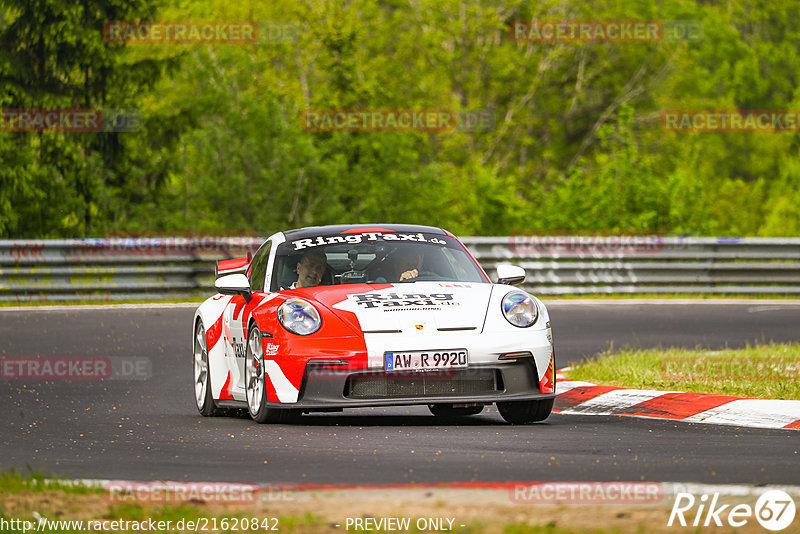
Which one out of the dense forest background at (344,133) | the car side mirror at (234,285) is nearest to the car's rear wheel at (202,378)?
the car side mirror at (234,285)

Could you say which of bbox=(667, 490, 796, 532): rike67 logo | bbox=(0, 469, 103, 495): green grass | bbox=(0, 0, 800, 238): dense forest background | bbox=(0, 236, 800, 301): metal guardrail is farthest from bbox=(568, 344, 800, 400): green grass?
bbox=(0, 0, 800, 238): dense forest background

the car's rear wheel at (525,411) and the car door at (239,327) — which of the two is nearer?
the car's rear wheel at (525,411)

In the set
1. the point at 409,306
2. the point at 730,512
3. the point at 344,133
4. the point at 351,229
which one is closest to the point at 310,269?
the point at 351,229

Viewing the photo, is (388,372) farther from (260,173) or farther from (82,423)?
(260,173)

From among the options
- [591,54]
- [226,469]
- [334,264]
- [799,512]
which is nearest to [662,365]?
[334,264]

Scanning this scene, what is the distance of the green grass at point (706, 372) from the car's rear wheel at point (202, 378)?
10.3 ft

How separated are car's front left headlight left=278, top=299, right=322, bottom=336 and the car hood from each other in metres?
0.11

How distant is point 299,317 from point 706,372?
4.08 metres

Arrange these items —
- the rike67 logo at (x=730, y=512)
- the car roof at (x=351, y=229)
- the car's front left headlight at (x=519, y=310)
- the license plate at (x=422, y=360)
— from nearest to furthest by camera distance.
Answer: the rike67 logo at (x=730, y=512) < the license plate at (x=422, y=360) < the car's front left headlight at (x=519, y=310) < the car roof at (x=351, y=229)

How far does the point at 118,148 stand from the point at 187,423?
2123 centimetres

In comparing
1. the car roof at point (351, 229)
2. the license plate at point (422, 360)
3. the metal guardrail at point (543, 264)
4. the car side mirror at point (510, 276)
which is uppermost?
the car roof at point (351, 229)

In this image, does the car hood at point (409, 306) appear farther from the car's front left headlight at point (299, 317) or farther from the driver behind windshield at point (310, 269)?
the driver behind windshield at point (310, 269)

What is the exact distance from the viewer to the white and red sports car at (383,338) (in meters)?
8.84

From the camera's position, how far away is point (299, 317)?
9055mm
